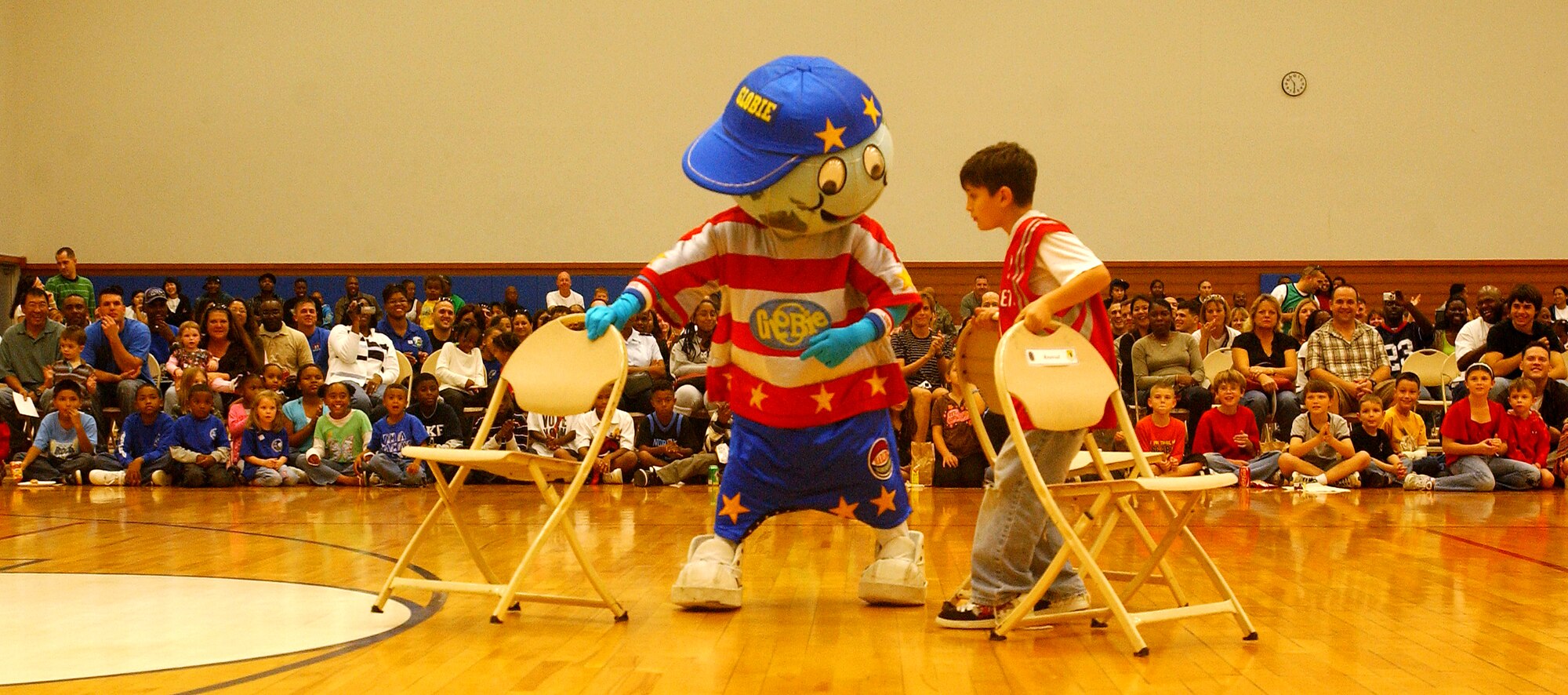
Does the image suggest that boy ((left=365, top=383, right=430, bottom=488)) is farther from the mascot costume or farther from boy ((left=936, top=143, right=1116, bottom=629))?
boy ((left=936, top=143, right=1116, bottom=629))

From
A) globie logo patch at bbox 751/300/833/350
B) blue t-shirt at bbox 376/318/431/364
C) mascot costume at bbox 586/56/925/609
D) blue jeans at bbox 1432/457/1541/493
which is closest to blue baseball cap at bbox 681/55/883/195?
mascot costume at bbox 586/56/925/609

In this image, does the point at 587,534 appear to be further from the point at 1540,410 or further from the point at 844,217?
the point at 1540,410

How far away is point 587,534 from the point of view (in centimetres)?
610

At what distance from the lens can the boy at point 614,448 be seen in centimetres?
912

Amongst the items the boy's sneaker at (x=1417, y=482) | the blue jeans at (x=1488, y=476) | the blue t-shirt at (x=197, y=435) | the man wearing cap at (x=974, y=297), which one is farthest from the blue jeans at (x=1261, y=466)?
the blue t-shirt at (x=197, y=435)

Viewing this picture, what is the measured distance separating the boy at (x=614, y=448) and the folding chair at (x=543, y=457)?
4887 mm

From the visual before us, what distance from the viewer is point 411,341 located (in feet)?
36.2

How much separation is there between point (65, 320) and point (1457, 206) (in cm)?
1382

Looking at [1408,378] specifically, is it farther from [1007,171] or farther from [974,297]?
[1007,171]

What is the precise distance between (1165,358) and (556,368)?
6467 millimetres

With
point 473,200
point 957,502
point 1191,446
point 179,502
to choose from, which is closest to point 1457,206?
point 1191,446

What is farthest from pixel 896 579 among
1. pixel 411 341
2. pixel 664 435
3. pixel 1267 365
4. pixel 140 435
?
pixel 411 341

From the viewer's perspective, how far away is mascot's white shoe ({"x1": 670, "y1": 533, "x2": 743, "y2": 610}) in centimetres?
397

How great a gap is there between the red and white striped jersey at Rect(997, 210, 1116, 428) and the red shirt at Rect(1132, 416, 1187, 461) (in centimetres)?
464
